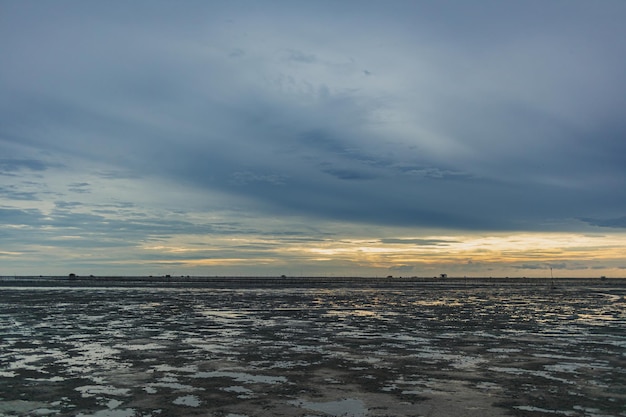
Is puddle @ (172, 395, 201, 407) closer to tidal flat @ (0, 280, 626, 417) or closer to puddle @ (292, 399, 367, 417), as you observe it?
tidal flat @ (0, 280, 626, 417)

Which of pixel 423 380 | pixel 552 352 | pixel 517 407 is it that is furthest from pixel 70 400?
pixel 552 352

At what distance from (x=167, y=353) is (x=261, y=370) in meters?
5.40

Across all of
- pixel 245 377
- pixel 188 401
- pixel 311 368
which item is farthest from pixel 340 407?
pixel 311 368

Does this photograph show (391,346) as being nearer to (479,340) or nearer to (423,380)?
(479,340)

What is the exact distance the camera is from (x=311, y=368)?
18594 millimetres

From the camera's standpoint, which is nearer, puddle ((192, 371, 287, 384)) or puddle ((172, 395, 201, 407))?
puddle ((172, 395, 201, 407))

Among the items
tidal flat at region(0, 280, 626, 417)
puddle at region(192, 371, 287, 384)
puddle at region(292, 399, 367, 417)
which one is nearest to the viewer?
puddle at region(292, 399, 367, 417)

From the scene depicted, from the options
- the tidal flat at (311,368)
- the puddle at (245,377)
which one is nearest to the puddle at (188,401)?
the tidal flat at (311,368)

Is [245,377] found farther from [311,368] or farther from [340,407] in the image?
[340,407]

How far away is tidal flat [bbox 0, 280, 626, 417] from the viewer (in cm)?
1350

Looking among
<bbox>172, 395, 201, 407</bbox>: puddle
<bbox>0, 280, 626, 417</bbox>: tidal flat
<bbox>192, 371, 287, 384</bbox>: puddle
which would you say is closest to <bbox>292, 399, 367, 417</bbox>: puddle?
<bbox>0, 280, 626, 417</bbox>: tidal flat

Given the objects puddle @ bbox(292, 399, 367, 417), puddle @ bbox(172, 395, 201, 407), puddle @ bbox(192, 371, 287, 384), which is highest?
puddle @ bbox(172, 395, 201, 407)

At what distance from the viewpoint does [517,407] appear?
1339cm

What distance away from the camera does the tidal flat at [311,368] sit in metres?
13.5
